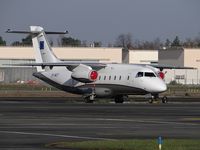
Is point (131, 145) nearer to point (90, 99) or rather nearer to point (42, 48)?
point (90, 99)

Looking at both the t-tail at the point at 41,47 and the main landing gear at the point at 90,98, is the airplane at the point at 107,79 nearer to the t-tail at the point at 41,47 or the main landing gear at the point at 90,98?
the main landing gear at the point at 90,98

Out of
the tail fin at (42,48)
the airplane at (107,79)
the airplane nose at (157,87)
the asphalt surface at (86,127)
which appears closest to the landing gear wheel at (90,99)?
the airplane at (107,79)

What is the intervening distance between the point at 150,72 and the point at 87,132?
31.7 metres

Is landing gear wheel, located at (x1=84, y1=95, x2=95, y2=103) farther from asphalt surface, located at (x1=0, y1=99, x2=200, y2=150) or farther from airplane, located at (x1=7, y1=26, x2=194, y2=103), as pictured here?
asphalt surface, located at (x1=0, y1=99, x2=200, y2=150)

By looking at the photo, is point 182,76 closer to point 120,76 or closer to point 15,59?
point 15,59

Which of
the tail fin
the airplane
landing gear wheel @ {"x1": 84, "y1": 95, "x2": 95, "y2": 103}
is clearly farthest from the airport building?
landing gear wheel @ {"x1": 84, "y1": 95, "x2": 95, "y2": 103}

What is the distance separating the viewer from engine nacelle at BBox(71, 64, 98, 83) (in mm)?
62438

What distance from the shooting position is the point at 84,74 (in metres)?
62.5

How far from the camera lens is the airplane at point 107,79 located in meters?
60.6

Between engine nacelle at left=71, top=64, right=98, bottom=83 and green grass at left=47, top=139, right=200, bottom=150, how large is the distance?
3715 centimetres

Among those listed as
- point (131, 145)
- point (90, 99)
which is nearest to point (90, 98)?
point (90, 99)

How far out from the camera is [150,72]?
200ft

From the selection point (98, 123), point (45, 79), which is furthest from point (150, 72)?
point (98, 123)

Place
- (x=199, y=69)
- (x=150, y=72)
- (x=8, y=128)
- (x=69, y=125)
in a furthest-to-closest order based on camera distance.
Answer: (x=199, y=69) < (x=150, y=72) < (x=69, y=125) < (x=8, y=128)
